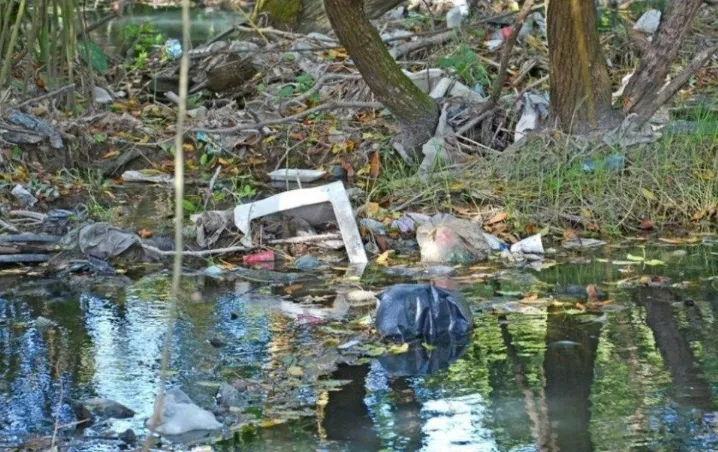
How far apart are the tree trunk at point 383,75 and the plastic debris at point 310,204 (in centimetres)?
105

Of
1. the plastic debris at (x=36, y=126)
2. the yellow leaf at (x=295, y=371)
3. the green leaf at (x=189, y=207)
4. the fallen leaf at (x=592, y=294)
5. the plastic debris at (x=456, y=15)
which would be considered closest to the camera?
the yellow leaf at (x=295, y=371)

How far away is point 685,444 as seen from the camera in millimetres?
3762

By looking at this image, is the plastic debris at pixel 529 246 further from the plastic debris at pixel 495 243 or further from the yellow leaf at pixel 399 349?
the yellow leaf at pixel 399 349

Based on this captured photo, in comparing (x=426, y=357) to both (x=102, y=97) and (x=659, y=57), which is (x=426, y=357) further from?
(x=102, y=97)

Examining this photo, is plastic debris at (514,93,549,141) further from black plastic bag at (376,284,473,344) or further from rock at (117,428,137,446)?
rock at (117,428,137,446)

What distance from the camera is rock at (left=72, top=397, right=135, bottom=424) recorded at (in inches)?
161

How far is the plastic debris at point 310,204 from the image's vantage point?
6.57 m

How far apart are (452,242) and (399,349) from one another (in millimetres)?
1598

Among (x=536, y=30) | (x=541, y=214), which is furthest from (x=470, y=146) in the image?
(x=536, y=30)

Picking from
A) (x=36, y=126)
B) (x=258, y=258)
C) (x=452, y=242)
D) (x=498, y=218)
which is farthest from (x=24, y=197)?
(x=498, y=218)

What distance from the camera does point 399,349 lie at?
4.89m

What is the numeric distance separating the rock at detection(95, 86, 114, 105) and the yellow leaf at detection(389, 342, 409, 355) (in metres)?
5.28

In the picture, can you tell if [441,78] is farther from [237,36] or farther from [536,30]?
[237,36]

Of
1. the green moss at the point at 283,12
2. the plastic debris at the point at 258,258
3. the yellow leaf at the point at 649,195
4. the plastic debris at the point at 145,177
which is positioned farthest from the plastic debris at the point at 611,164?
the green moss at the point at 283,12
